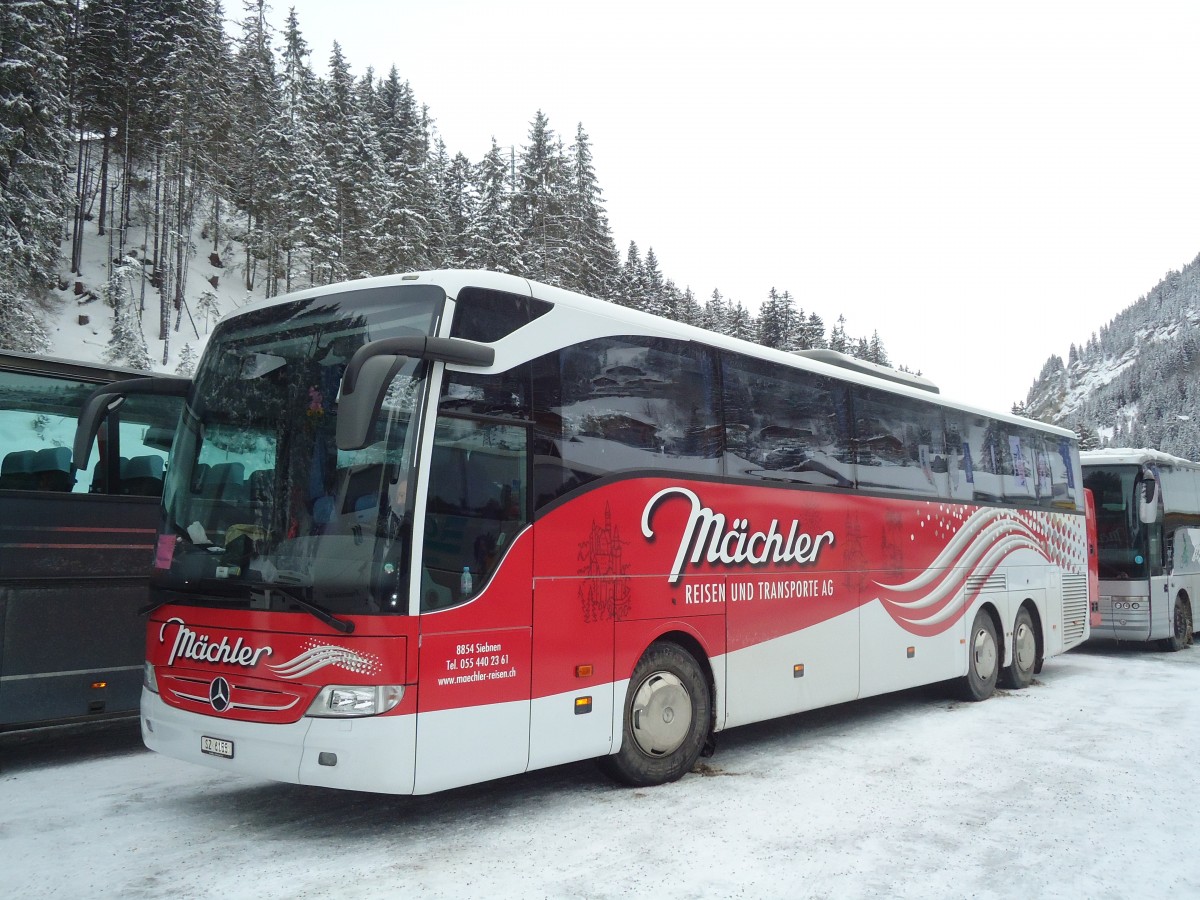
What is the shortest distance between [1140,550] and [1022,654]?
5.61m

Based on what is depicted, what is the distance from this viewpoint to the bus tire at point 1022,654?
13281 millimetres

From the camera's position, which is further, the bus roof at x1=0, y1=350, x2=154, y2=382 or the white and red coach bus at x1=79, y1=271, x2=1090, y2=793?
the bus roof at x1=0, y1=350, x2=154, y2=382

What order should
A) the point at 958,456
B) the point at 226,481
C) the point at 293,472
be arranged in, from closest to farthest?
the point at 293,472 → the point at 226,481 → the point at 958,456

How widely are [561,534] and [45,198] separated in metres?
36.3

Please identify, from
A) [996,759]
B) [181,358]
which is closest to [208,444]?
[996,759]

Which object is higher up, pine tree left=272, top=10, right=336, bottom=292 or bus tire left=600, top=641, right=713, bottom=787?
pine tree left=272, top=10, right=336, bottom=292

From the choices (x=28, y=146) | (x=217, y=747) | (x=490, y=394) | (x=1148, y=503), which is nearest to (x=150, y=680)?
(x=217, y=747)

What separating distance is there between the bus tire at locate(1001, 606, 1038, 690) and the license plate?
35.3 feet

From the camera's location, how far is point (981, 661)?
492 inches

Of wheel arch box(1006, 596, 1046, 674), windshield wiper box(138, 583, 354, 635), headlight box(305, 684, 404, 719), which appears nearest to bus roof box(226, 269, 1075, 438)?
windshield wiper box(138, 583, 354, 635)

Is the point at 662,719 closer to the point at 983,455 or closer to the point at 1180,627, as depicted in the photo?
the point at 983,455

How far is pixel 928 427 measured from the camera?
11.8 meters

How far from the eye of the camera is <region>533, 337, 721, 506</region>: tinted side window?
675 centimetres

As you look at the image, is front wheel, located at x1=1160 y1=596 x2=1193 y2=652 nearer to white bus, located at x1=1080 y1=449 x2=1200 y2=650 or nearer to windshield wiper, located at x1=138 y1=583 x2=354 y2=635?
white bus, located at x1=1080 y1=449 x2=1200 y2=650
